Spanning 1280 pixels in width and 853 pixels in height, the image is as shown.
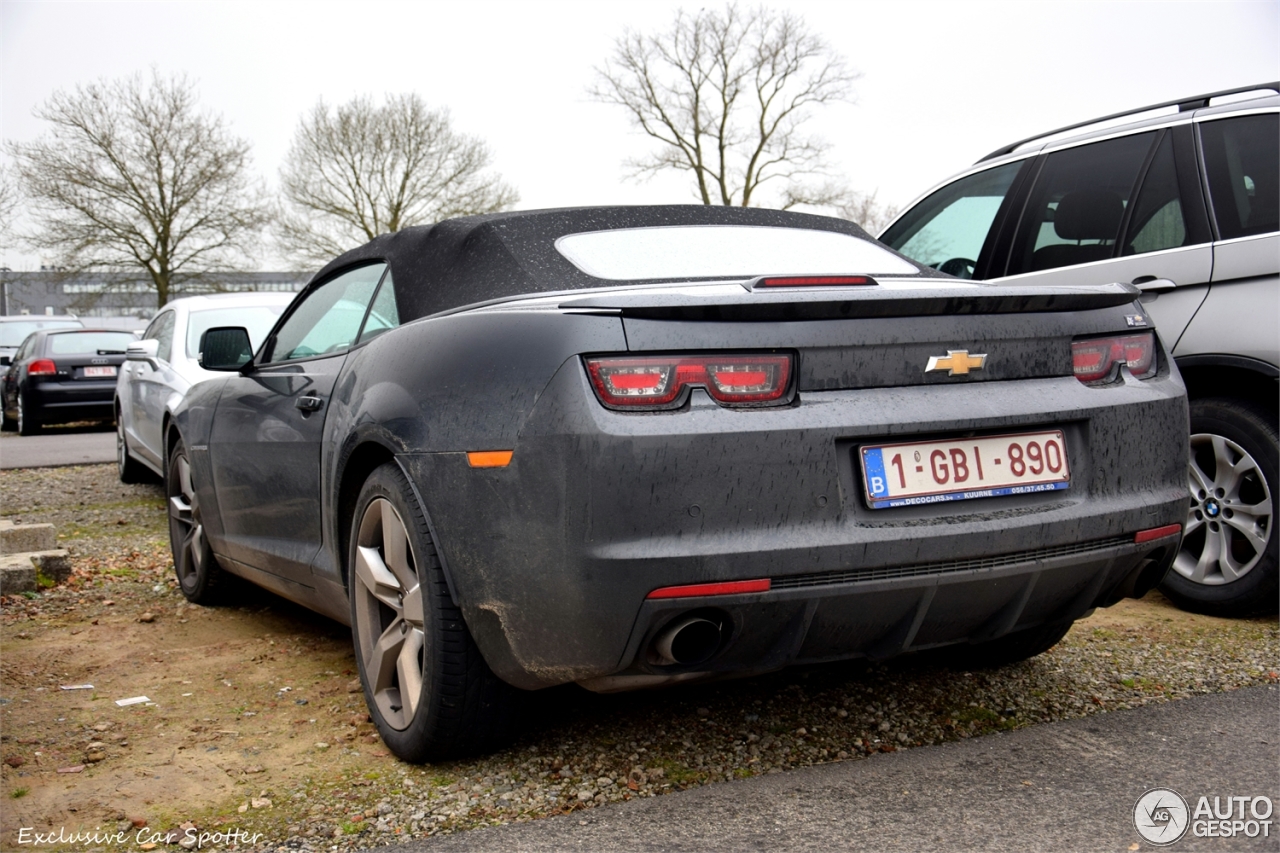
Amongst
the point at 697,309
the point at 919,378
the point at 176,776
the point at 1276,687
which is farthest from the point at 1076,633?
the point at 176,776

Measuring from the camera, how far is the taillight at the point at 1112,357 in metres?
2.89

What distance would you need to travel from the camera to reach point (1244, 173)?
436 cm

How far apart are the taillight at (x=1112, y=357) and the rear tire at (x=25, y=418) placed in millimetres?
16147

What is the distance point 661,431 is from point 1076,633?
2424 millimetres

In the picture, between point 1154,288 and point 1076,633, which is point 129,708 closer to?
point 1076,633

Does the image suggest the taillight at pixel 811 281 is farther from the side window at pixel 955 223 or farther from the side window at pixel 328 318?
the side window at pixel 955 223

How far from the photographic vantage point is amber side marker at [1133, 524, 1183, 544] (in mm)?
2824

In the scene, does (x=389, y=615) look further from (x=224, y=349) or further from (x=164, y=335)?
(x=164, y=335)

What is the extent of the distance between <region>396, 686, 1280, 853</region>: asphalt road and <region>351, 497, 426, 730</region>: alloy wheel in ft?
1.80

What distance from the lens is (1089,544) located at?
275 centimetres

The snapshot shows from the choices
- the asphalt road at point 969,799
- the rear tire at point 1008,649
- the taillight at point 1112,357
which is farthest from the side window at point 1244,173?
the asphalt road at point 969,799

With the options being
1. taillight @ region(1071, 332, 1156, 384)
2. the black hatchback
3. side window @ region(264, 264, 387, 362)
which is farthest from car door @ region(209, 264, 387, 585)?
the black hatchback

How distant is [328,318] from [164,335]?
5.97 m

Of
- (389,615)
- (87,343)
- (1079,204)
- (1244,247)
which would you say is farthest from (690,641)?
(87,343)
